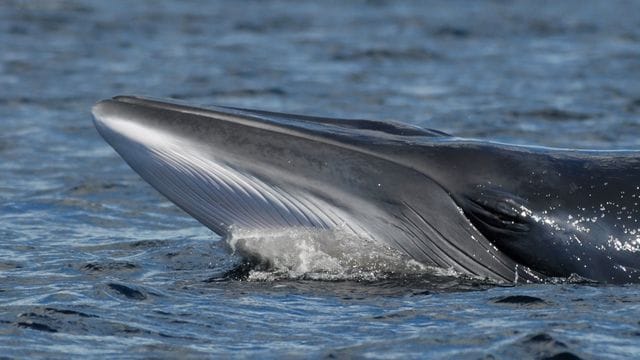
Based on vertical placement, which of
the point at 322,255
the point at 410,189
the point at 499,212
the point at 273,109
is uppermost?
the point at 273,109

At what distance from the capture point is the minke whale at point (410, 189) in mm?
10008

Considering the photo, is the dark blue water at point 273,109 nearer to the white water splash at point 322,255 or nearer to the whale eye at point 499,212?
the white water splash at point 322,255

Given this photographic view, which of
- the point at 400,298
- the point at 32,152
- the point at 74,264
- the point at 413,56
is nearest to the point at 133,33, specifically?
the point at 413,56

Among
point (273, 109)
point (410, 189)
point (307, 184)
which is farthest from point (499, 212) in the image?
point (273, 109)

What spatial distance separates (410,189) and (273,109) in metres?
10.7

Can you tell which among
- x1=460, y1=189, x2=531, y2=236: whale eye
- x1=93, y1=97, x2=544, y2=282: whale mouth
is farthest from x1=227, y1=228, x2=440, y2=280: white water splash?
x1=460, y1=189, x2=531, y2=236: whale eye

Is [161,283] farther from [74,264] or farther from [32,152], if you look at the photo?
[32,152]

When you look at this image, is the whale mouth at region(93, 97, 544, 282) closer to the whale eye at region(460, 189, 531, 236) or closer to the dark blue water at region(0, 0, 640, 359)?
the whale eye at region(460, 189, 531, 236)

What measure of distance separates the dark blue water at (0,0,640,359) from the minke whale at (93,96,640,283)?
0.26 m

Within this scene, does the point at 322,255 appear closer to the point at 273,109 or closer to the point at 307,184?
the point at 307,184

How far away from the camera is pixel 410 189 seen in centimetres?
1015

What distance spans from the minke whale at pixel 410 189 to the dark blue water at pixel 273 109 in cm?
26

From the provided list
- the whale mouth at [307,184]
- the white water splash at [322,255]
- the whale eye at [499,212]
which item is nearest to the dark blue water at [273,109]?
the white water splash at [322,255]

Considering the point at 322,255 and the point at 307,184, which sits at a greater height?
the point at 307,184
